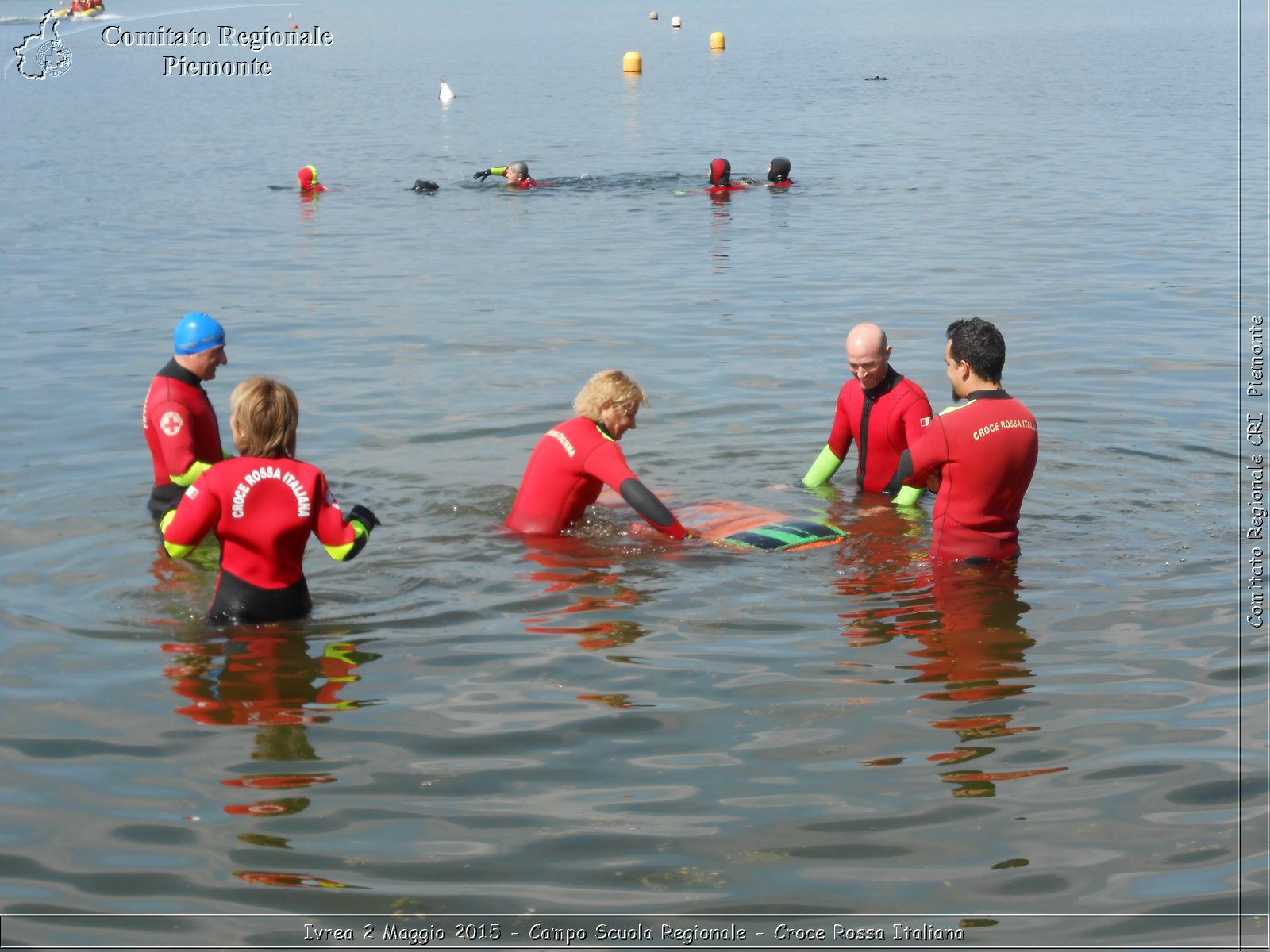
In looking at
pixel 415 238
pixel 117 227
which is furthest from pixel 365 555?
pixel 117 227

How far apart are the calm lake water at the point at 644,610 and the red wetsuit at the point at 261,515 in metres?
0.59

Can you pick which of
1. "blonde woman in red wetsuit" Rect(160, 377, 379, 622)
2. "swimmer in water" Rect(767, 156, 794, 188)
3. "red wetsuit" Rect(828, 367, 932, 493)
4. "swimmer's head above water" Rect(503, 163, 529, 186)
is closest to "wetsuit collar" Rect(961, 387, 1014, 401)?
"red wetsuit" Rect(828, 367, 932, 493)

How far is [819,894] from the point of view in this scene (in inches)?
205

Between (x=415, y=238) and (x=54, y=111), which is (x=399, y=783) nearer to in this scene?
(x=415, y=238)

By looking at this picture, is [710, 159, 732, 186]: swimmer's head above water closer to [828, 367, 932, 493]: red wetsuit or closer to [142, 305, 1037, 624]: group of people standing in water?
[142, 305, 1037, 624]: group of people standing in water

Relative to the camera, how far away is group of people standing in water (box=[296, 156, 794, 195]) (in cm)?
2717

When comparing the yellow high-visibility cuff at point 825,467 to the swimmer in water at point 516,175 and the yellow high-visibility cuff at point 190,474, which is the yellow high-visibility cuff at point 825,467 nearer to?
the yellow high-visibility cuff at point 190,474

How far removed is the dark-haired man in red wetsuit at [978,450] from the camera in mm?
7934

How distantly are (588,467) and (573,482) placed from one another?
0.32 m

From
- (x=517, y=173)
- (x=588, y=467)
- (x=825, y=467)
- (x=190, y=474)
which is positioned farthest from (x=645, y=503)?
(x=517, y=173)

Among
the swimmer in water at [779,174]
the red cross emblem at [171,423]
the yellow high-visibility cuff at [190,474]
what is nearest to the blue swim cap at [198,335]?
the red cross emblem at [171,423]

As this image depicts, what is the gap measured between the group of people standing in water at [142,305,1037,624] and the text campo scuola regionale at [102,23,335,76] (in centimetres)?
5642

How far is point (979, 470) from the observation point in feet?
26.6

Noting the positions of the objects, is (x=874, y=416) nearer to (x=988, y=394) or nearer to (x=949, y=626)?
(x=988, y=394)
